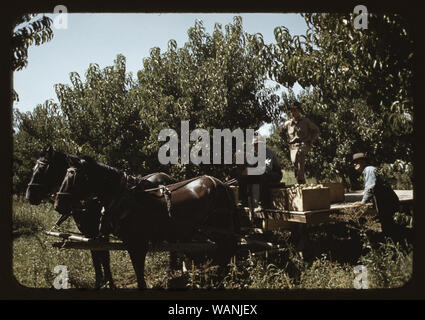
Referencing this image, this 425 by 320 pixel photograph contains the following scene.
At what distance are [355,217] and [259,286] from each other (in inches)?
73.5

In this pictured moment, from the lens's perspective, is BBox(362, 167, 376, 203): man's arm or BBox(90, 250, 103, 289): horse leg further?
BBox(90, 250, 103, 289): horse leg

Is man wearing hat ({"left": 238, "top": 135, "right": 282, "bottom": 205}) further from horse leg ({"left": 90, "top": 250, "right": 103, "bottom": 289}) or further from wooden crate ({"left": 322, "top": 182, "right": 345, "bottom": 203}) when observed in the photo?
horse leg ({"left": 90, "top": 250, "right": 103, "bottom": 289})

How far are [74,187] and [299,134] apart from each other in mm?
3106

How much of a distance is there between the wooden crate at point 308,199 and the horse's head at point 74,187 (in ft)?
8.32

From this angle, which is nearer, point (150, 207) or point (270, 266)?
point (150, 207)

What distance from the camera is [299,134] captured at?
12.0ft

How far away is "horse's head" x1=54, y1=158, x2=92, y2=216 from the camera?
2676mm

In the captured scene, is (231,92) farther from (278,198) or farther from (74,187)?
(74,187)

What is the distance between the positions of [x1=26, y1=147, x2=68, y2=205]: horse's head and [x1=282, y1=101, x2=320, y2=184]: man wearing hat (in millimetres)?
3218

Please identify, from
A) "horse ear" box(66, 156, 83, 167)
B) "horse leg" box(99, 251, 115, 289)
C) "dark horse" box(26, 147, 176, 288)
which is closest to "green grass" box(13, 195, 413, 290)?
"horse leg" box(99, 251, 115, 289)

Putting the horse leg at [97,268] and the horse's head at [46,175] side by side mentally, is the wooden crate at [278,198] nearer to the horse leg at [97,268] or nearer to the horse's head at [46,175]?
the horse leg at [97,268]

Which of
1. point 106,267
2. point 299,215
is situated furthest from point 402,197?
point 106,267

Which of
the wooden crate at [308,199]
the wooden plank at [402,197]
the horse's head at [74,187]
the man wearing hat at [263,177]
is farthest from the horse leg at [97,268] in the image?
the wooden plank at [402,197]
